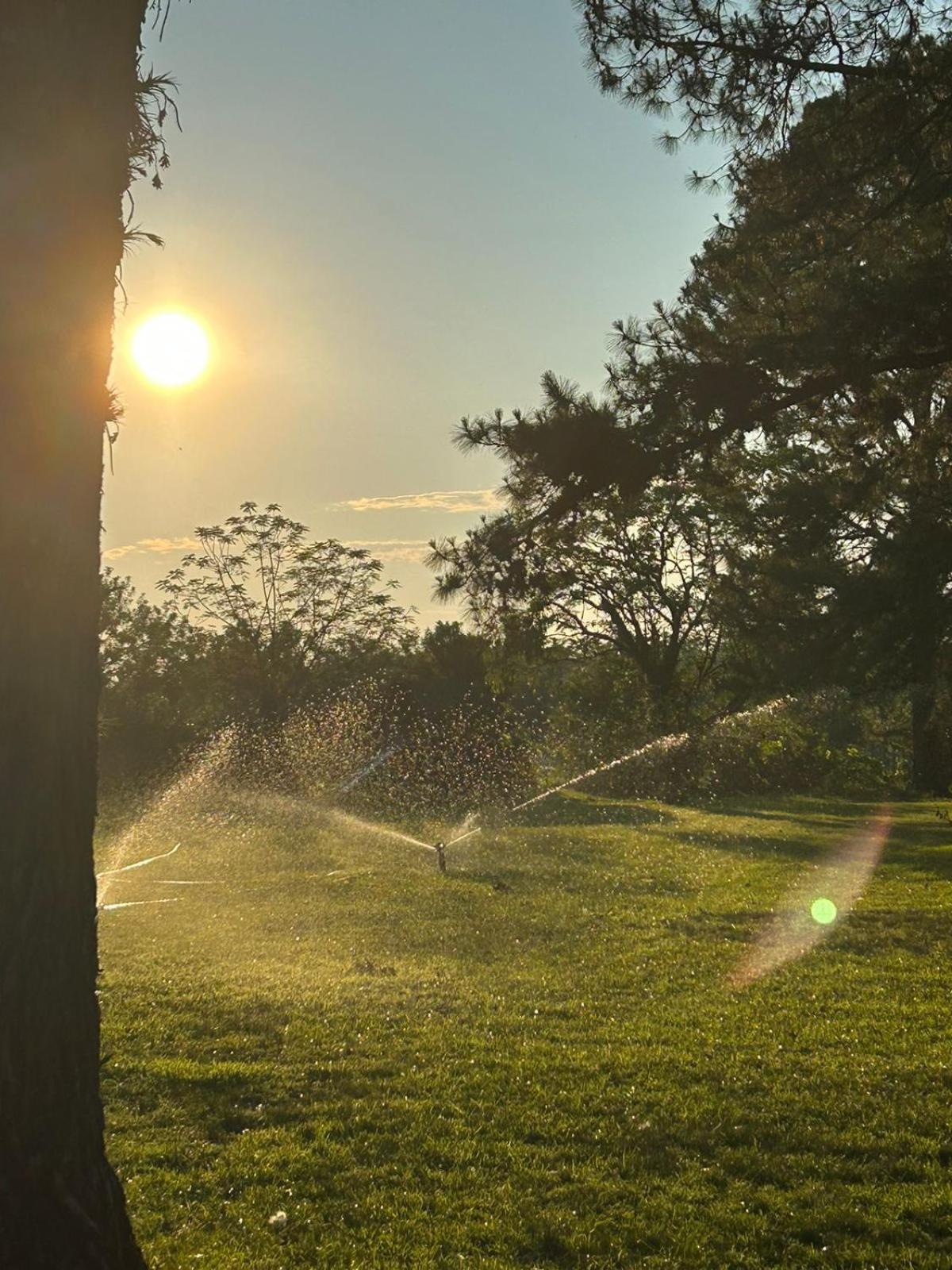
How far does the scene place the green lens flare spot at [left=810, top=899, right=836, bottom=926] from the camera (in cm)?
1186

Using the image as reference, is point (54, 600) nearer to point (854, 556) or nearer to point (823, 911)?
point (823, 911)

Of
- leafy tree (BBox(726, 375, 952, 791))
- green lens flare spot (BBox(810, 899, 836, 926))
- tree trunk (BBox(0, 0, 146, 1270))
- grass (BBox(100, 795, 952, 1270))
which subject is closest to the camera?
tree trunk (BBox(0, 0, 146, 1270))

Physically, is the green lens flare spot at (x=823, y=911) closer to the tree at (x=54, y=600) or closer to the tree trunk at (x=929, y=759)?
the tree at (x=54, y=600)

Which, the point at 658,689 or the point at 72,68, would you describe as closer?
the point at 72,68

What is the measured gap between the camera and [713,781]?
1230 inches

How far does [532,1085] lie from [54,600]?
13.3 ft

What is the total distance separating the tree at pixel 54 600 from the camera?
10.8 ft

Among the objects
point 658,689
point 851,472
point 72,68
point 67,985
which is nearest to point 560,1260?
point 67,985

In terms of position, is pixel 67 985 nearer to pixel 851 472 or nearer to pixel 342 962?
pixel 342 962

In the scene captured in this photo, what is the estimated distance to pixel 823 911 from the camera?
12508mm

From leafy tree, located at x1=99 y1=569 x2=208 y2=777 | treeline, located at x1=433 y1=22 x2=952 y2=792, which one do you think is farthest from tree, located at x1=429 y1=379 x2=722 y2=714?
leafy tree, located at x1=99 y1=569 x2=208 y2=777

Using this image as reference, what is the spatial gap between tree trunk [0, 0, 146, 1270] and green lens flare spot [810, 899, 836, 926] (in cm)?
952

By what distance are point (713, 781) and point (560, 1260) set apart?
90.7 ft

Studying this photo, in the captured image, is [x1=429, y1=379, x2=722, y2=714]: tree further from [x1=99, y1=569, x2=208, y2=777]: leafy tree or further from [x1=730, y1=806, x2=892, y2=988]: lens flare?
[x1=99, y1=569, x2=208, y2=777]: leafy tree
